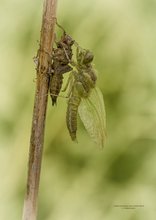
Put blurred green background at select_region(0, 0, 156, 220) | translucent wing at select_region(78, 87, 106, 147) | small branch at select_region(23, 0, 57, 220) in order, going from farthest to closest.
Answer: blurred green background at select_region(0, 0, 156, 220), translucent wing at select_region(78, 87, 106, 147), small branch at select_region(23, 0, 57, 220)

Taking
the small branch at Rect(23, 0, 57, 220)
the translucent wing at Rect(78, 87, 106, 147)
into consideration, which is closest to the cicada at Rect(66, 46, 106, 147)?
the translucent wing at Rect(78, 87, 106, 147)

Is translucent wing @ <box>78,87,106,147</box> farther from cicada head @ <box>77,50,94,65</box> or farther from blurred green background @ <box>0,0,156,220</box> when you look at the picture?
blurred green background @ <box>0,0,156,220</box>

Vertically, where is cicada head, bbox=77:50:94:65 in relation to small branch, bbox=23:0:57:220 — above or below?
above

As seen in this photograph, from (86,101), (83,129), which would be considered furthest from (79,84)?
(83,129)

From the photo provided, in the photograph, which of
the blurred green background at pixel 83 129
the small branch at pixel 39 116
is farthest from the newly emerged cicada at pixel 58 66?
the blurred green background at pixel 83 129

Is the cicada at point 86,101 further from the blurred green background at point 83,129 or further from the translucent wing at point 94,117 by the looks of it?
the blurred green background at point 83,129

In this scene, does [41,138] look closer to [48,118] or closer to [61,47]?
[61,47]

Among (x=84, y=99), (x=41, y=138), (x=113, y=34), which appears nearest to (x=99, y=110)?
(x=84, y=99)
